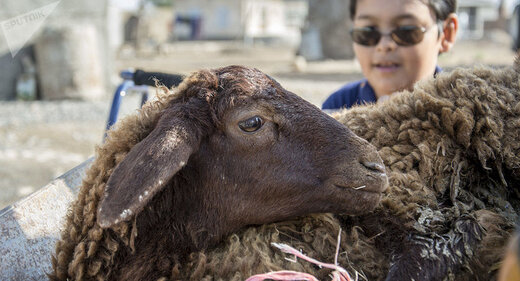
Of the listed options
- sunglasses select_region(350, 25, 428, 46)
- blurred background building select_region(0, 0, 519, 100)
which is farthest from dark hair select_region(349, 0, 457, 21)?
blurred background building select_region(0, 0, 519, 100)

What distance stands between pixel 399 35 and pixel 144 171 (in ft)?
7.10

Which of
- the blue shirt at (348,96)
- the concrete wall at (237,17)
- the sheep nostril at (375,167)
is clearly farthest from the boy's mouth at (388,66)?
the concrete wall at (237,17)

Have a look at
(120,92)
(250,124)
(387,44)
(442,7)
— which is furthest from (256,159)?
(442,7)

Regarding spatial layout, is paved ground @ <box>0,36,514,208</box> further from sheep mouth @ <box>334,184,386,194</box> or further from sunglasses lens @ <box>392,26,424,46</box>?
sheep mouth @ <box>334,184,386,194</box>

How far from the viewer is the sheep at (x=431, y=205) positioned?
66.8 inches

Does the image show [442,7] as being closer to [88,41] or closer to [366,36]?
[366,36]

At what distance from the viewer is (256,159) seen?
2.00 meters

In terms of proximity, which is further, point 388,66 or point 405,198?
point 388,66

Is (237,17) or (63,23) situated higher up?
(63,23)

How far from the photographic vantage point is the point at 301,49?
21.0 m

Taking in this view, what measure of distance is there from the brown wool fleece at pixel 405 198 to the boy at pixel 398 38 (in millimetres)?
1137

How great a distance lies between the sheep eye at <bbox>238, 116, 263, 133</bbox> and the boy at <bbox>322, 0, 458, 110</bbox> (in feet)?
4.58

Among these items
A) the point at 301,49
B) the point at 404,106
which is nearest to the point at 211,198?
the point at 404,106

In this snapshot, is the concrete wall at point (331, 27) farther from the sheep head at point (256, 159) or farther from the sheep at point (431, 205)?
the sheep head at point (256, 159)
